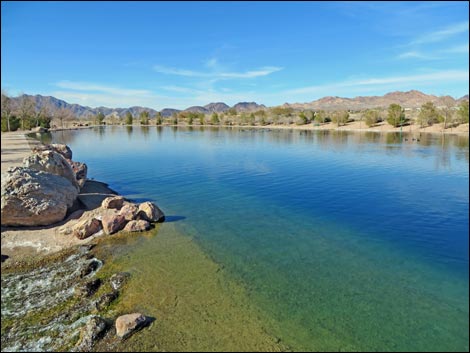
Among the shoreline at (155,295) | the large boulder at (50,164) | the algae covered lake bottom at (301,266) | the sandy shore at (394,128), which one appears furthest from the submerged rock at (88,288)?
the sandy shore at (394,128)

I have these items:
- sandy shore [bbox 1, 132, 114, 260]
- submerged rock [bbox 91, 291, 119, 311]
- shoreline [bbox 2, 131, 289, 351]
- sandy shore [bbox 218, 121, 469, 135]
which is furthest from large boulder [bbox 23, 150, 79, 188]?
sandy shore [bbox 218, 121, 469, 135]

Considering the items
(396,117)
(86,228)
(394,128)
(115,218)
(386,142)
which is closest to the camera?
(86,228)

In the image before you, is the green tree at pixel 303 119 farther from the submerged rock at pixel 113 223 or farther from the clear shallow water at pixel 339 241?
the submerged rock at pixel 113 223

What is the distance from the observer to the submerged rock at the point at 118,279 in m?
10.8

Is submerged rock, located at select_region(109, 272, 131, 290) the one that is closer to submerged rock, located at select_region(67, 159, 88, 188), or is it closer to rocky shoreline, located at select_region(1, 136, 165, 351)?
rocky shoreline, located at select_region(1, 136, 165, 351)

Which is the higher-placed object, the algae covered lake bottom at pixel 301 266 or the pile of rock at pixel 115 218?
the pile of rock at pixel 115 218

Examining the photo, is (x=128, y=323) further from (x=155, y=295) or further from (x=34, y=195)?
(x=34, y=195)

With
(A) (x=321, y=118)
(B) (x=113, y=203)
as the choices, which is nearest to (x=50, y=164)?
(B) (x=113, y=203)

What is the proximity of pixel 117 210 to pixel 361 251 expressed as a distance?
44.2 ft

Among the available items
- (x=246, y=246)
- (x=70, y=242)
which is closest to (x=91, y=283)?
(x=70, y=242)

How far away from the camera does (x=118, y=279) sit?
11.2m

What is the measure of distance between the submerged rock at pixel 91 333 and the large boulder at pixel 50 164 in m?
13.3

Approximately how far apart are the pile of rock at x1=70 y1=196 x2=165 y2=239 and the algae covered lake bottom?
0.99m

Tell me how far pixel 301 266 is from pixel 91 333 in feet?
25.2
